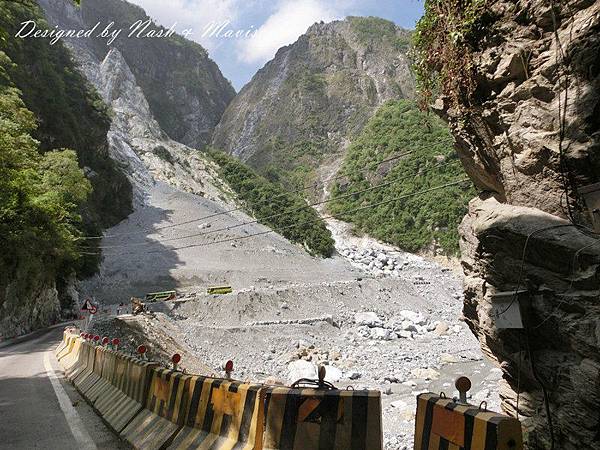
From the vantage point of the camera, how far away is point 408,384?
18688mm

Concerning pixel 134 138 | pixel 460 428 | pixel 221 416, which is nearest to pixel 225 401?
pixel 221 416

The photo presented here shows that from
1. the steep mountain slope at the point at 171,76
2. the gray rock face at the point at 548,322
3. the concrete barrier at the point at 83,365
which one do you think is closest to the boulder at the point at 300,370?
the concrete barrier at the point at 83,365

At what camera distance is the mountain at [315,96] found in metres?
134

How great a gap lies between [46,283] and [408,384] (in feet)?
79.4

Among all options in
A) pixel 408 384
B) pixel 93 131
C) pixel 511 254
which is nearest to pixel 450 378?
pixel 408 384

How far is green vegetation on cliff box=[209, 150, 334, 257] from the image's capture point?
72.6 meters

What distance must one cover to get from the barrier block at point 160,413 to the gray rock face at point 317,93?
125 m

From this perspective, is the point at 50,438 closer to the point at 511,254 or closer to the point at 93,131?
the point at 511,254

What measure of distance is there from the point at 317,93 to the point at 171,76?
59.6m

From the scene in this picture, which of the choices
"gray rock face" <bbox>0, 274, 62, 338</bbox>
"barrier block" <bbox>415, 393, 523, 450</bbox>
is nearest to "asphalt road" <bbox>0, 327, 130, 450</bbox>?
"barrier block" <bbox>415, 393, 523, 450</bbox>

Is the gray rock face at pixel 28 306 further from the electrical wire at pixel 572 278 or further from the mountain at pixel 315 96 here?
the mountain at pixel 315 96

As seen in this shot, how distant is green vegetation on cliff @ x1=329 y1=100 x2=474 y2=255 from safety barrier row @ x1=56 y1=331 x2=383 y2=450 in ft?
191

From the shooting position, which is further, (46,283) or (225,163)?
(225,163)

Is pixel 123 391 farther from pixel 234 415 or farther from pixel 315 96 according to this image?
pixel 315 96
